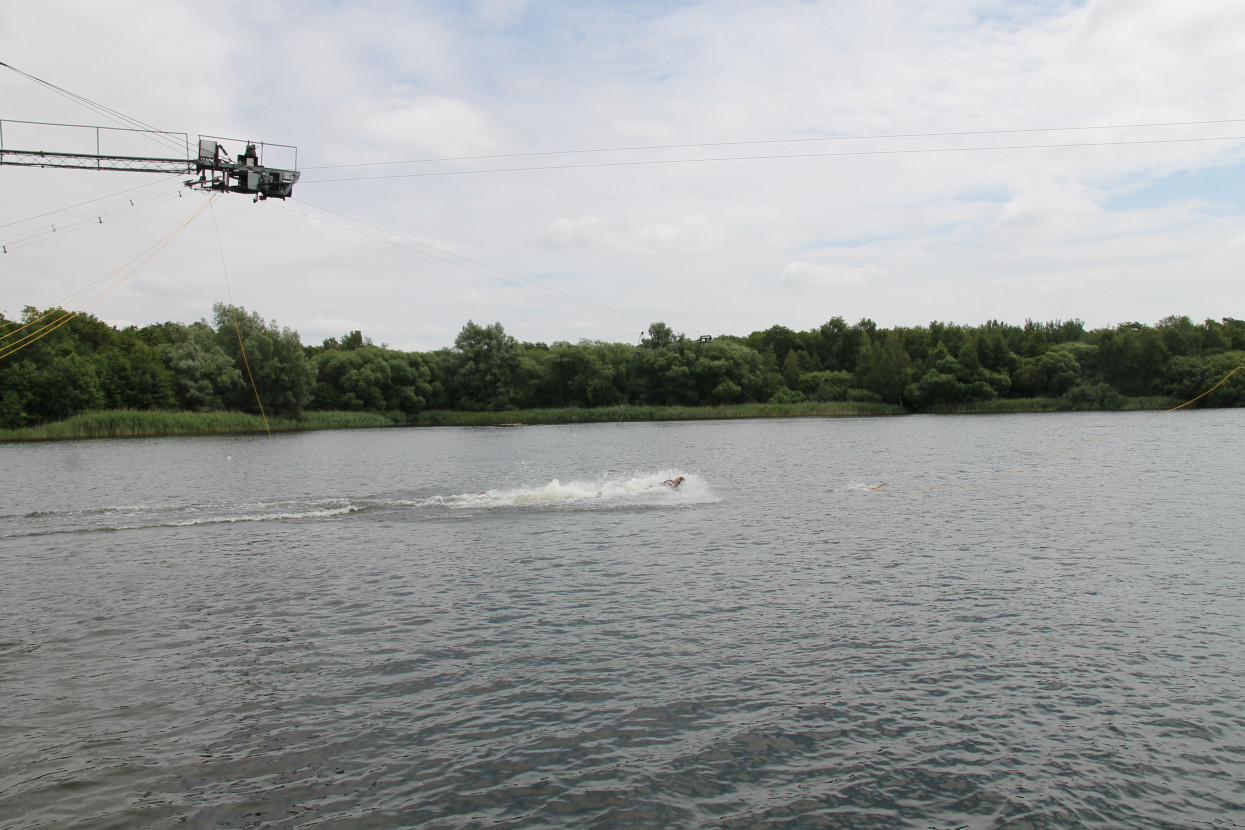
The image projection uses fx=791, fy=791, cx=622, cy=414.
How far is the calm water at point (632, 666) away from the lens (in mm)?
8219

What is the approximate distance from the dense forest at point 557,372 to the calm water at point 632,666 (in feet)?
207

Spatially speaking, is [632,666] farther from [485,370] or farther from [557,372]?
[557,372]

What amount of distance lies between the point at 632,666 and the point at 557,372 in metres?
108

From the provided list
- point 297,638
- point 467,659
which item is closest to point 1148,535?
point 467,659

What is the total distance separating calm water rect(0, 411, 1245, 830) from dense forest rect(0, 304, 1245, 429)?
63.1 meters

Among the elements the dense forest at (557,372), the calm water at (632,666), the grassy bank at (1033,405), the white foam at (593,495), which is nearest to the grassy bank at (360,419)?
the dense forest at (557,372)

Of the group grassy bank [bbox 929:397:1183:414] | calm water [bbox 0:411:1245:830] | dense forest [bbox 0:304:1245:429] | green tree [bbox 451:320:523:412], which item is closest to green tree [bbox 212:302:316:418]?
dense forest [bbox 0:304:1245:429]

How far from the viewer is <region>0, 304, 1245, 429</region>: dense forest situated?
8388cm

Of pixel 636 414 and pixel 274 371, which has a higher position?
pixel 274 371

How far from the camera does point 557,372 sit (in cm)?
11862

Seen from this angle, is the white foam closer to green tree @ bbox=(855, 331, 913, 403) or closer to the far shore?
the far shore

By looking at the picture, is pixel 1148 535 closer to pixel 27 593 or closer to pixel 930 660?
pixel 930 660

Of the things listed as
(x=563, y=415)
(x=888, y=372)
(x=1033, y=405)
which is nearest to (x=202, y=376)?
(x=563, y=415)

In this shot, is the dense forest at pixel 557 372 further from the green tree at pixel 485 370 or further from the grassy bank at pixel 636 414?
the grassy bank at pixel 636 414
